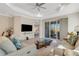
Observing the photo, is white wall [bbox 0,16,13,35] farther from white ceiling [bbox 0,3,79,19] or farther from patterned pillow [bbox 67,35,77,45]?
patterned pillow [bbox 67,35,77,45]

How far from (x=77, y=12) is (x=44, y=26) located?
68cm

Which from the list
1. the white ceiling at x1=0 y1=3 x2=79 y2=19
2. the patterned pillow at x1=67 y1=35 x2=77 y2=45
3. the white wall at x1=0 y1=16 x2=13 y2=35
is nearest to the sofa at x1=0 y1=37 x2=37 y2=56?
the white wall at x1=0 y1=16 x2=13 y2=35

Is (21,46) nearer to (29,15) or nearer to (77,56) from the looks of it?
(29,15)

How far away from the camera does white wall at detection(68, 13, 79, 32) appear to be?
6.05ft

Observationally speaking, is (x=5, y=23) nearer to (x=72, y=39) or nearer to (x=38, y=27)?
→ (x=38, y=27)

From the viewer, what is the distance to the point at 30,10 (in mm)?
1895

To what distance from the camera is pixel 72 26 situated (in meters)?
1.88

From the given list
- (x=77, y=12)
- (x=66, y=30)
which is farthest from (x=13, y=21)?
(x=77, y=12)

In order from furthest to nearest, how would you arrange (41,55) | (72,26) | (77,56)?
1. (72,26)
2. (41,55)
3. (77,56)

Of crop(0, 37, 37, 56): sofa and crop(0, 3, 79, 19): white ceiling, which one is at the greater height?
crop(0, 3, 79, 19): white ceiling

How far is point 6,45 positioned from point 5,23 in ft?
1.31

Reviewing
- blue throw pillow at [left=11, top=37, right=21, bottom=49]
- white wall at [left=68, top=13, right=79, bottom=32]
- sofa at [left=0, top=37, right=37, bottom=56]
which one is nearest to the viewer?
sofa at [left=0, top=37, right=37, bottom=56]

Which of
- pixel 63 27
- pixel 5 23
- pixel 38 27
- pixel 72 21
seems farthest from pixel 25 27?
pixel 72 21

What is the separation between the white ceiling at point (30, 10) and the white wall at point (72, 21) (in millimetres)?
101
